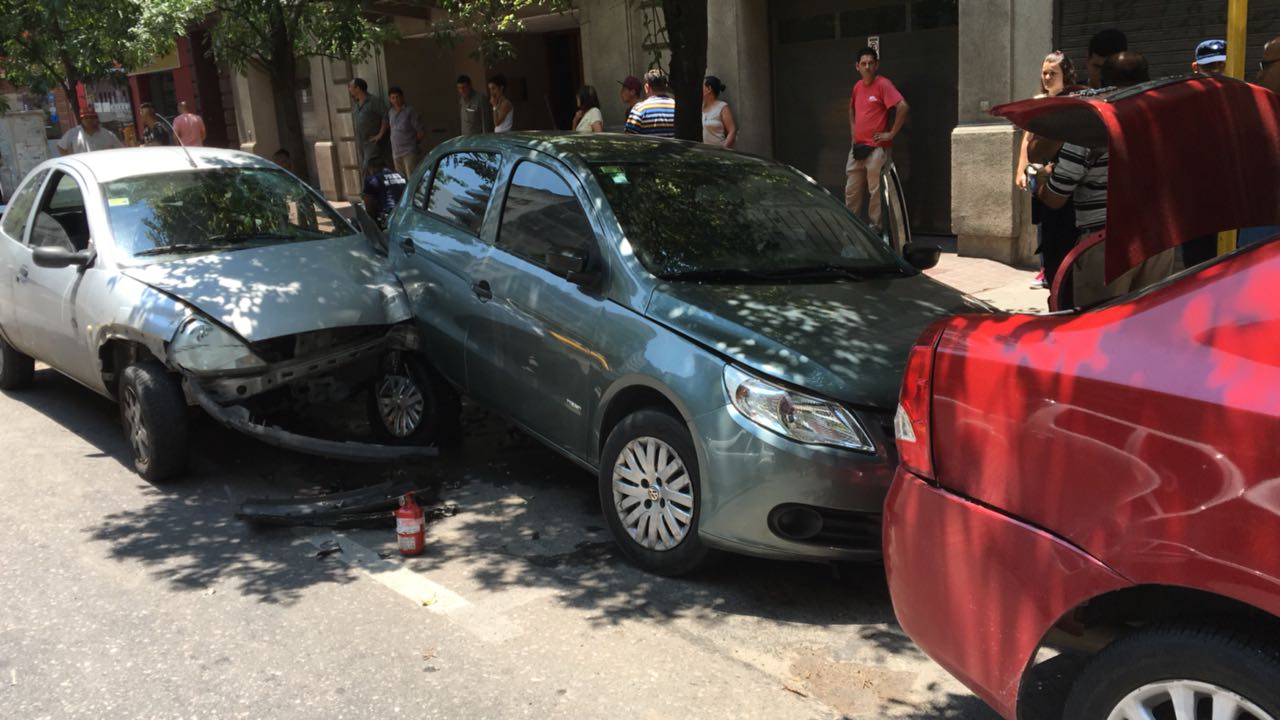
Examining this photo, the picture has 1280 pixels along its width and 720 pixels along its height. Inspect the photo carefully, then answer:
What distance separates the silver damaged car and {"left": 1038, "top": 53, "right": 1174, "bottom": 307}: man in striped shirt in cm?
323

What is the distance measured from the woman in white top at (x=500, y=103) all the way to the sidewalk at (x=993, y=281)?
5.36m

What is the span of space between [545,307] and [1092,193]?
295cm

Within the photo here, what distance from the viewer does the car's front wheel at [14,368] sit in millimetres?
7820

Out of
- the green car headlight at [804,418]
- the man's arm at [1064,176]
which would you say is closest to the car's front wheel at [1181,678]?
the green car headlight at [804,418]

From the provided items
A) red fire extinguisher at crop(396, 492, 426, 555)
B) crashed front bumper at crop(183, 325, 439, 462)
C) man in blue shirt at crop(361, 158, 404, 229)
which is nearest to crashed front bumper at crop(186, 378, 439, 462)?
crashed front bumper at crop(183, 325, 439, 462)

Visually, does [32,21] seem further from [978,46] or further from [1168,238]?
[1168,238]

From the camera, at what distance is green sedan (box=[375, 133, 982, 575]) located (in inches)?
163

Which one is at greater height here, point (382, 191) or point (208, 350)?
point (382, 191)

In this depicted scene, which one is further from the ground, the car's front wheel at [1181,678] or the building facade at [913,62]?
the building facade at [913,62]

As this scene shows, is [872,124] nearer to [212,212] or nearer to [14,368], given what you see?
[212,212]

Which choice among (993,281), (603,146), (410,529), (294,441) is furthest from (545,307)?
(993,281)

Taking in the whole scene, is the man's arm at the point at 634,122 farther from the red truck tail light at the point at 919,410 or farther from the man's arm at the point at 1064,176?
the red truck tail light at the point at 919,410

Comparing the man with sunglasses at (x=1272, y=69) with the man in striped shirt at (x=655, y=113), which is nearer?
the man with sunglasses at (x=1272, y=69)

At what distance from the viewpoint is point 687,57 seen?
766cm
